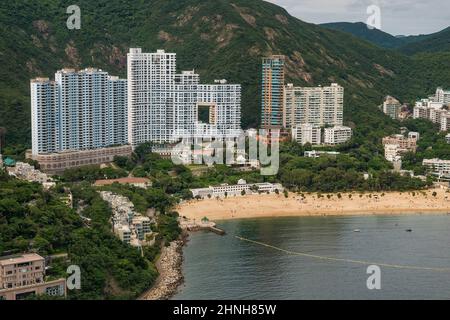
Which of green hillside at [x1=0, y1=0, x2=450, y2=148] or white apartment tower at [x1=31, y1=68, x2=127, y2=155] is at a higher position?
green hillside at [x1=0, y1=0, x2=450, y2=148]

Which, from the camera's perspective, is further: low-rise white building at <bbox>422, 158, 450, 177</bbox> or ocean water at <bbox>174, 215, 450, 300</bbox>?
low-rise white building at <bbox>422, 158, 450, 177</bbox>

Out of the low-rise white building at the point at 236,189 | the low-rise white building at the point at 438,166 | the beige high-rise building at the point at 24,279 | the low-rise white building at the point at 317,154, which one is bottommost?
the beige high-rise building at the point at 24,279

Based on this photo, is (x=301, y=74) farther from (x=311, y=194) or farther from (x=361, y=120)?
(x=311, y=194)

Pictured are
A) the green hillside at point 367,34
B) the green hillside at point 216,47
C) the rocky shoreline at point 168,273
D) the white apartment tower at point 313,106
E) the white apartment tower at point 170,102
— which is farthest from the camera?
the green hillside at point 367,34

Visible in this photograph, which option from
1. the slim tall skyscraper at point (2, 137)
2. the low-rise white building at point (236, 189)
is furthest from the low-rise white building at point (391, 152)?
the slim tall skyscraper at point (2, 137)

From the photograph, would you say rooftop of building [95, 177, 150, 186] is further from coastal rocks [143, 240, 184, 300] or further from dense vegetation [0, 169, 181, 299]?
dense vegetation [0, 169, 181, 299]

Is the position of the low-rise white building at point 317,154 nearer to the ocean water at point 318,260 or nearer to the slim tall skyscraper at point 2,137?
the ocean water at point 318,260

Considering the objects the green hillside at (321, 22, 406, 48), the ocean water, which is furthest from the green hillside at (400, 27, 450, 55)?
the ocean water

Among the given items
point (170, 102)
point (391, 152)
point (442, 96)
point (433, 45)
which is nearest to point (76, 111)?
point (170, 102)
